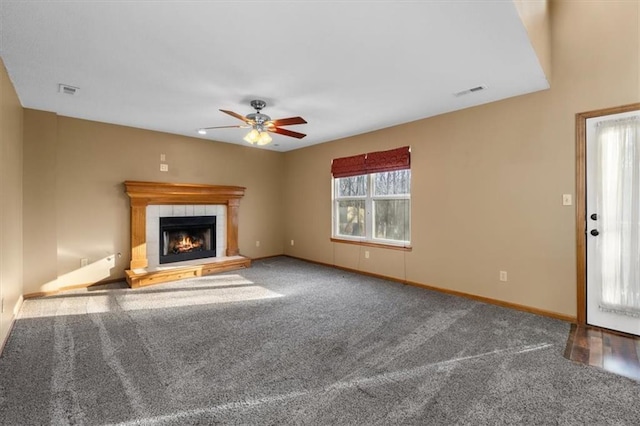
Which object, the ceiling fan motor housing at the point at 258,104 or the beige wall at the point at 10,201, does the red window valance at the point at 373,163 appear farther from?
the beige wall at the point at 10,201

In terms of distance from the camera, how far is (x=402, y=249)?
470 centimetres

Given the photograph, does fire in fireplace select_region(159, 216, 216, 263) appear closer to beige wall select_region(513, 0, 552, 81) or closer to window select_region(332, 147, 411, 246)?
window select_region(332, 147, 411, 246)

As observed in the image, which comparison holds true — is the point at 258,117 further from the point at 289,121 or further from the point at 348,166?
the point at 348,166

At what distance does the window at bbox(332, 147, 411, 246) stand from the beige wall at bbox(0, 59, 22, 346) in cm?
431

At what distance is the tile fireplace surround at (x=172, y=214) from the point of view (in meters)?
4.73

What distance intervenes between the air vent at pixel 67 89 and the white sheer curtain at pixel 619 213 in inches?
214

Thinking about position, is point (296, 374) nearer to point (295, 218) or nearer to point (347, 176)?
point (347, 176)

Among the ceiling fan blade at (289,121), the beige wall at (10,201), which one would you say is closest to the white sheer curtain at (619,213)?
the ceiling fan blade at (289,121)

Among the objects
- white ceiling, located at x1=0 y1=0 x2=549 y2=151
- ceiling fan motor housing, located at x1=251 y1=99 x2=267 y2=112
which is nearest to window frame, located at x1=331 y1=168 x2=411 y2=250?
white ceiling, located at x1=0 y1=0 x2=549 y2=151

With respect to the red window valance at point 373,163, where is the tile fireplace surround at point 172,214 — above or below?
below

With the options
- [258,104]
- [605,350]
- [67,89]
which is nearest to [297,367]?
[605,350]

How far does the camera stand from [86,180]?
4.46m

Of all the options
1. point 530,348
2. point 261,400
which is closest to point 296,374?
point 261,400

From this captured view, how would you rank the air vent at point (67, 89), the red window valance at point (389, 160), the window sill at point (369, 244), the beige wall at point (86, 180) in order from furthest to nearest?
the window sill at point (369, 244) < the red window valance at point (389, 160) < the beige wall at point (86, 180) < the air vent at point (67, 89)
